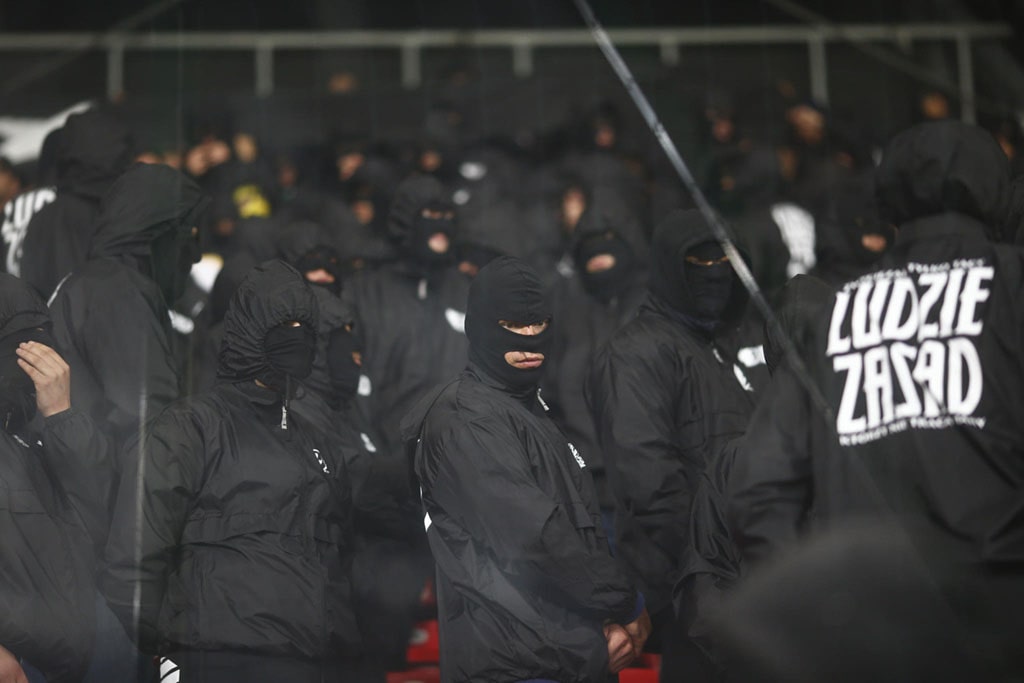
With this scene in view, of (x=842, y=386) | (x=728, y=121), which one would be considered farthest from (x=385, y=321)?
(x=728, y=121)

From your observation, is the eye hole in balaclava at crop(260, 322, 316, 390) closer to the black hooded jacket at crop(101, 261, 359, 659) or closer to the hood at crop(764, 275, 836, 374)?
the black hooded jacket at crop(101, 261, 359, 659)

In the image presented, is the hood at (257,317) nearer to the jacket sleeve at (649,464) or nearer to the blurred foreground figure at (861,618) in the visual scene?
the jacket sleeve at (649,464)

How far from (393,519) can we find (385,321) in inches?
54.9

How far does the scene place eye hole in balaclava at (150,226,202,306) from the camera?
215 inches

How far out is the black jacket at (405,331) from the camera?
6441 millimetres

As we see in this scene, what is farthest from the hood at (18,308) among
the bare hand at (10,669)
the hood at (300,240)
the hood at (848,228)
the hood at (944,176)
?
the hood at (848,228)

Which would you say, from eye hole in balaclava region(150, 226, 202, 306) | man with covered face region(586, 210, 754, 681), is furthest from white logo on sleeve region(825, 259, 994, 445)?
eye hole in balaclava region(150, 226, 202, 306)

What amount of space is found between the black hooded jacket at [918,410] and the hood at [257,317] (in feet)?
5.18

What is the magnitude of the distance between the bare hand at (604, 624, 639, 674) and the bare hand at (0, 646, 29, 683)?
64.8 inches

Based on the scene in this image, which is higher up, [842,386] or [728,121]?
Answer: [728,121]

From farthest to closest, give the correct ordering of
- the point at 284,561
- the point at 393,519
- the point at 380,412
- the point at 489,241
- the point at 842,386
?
1. the point at 489,241
2. the point at 380,412
3. the point at 393,519
4. the point at 284,561
5. the point at 842,386

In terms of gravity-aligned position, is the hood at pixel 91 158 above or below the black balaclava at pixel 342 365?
above

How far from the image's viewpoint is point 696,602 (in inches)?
179

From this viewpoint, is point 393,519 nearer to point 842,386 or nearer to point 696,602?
point 696,602
